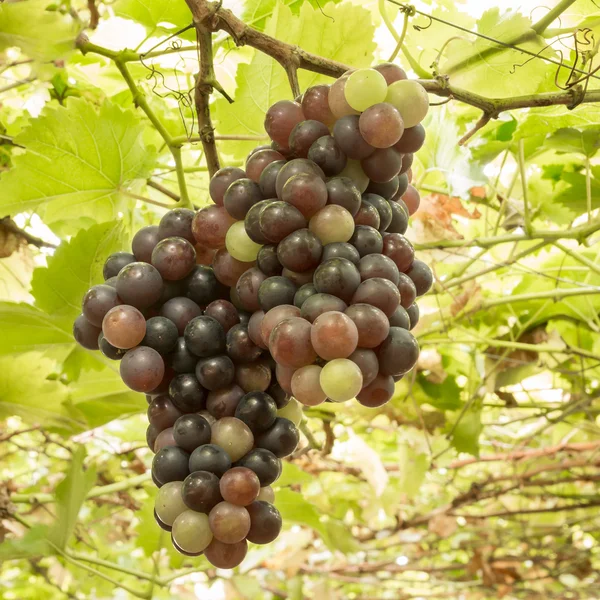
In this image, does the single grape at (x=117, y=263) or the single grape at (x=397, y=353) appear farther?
the single grape at (x=117, y=263)

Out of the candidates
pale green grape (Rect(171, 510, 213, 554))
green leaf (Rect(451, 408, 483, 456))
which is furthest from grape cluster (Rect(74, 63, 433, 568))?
green leaf (Rect(451, 408, 483, 456))

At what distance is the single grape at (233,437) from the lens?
1.63 ft

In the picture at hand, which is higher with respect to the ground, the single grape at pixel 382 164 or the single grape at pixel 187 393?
the single grape at pixel 382 164

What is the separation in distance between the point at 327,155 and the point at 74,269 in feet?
1.37

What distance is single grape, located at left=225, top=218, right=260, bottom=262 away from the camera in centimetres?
53

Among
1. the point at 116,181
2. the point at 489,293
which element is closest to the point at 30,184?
the point at 116,181

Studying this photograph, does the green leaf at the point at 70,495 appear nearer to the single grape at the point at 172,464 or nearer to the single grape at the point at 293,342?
the single grape at the point at 172,464

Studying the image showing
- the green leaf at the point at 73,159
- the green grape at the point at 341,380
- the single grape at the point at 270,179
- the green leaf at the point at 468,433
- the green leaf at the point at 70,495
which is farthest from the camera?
the green leaf at the point at 468,433

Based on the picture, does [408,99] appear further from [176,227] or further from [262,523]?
[262,523]

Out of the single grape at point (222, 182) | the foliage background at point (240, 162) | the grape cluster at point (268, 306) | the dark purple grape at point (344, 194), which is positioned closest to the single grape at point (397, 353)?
the grape cluster at point (268, 306)

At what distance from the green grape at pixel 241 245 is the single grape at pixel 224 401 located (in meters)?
0.11

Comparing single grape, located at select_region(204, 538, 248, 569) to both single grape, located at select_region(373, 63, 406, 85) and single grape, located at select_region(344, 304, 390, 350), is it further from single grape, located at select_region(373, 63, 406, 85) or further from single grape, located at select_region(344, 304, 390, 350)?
single grape, located at select_region(373, 63, 406, 85)

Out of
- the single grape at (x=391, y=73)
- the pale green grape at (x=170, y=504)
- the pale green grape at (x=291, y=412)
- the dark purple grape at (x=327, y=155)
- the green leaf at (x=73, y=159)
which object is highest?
the green leaf at (x=73, y=159)

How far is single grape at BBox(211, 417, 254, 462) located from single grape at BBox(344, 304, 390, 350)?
122 mm
